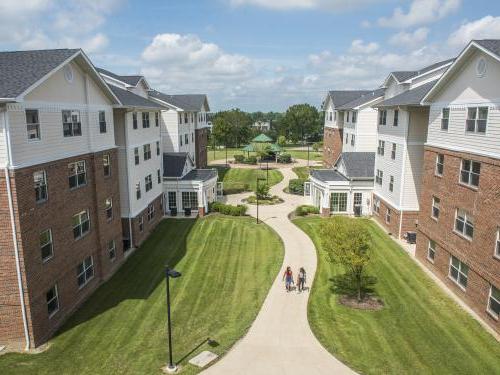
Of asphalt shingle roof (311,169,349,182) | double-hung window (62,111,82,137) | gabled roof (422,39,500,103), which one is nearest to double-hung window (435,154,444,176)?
gabled roof (422,39,500,103)

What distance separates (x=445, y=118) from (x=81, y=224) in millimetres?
21325

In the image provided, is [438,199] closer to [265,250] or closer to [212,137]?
[265,250]

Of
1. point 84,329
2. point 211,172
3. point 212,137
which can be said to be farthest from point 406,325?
point 212,137

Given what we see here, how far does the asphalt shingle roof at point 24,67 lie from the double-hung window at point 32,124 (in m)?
1.32

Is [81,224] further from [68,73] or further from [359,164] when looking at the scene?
[359,164]

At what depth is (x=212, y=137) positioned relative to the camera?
3917 inches

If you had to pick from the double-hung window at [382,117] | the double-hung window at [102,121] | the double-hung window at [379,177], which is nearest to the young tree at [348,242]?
the double-hung window at [102,121]

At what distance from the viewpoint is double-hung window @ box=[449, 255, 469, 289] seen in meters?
20.7

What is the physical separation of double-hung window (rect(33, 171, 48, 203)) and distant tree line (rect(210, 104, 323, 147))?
78.7 m

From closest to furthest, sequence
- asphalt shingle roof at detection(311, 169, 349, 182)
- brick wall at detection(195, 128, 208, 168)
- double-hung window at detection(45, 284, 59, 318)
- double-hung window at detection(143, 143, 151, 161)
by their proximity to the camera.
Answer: double-hung window at detection(45, 284, 59, 318) → double-hung window at detection(143, 143, 151, 161) → asphalt shingle roof at detection(311, 169, 349, 182) → brick wall at detection(195, 128, 208, 168)

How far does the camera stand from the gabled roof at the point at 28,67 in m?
14.9

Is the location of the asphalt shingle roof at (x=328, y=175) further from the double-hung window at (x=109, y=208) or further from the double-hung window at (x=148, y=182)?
the double-hung window at (x=109, y=208)

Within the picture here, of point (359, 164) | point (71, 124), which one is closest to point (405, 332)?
point (71, 124)

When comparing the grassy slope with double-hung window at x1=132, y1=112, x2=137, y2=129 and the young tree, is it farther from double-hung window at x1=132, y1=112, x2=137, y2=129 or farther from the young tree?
the young tree
